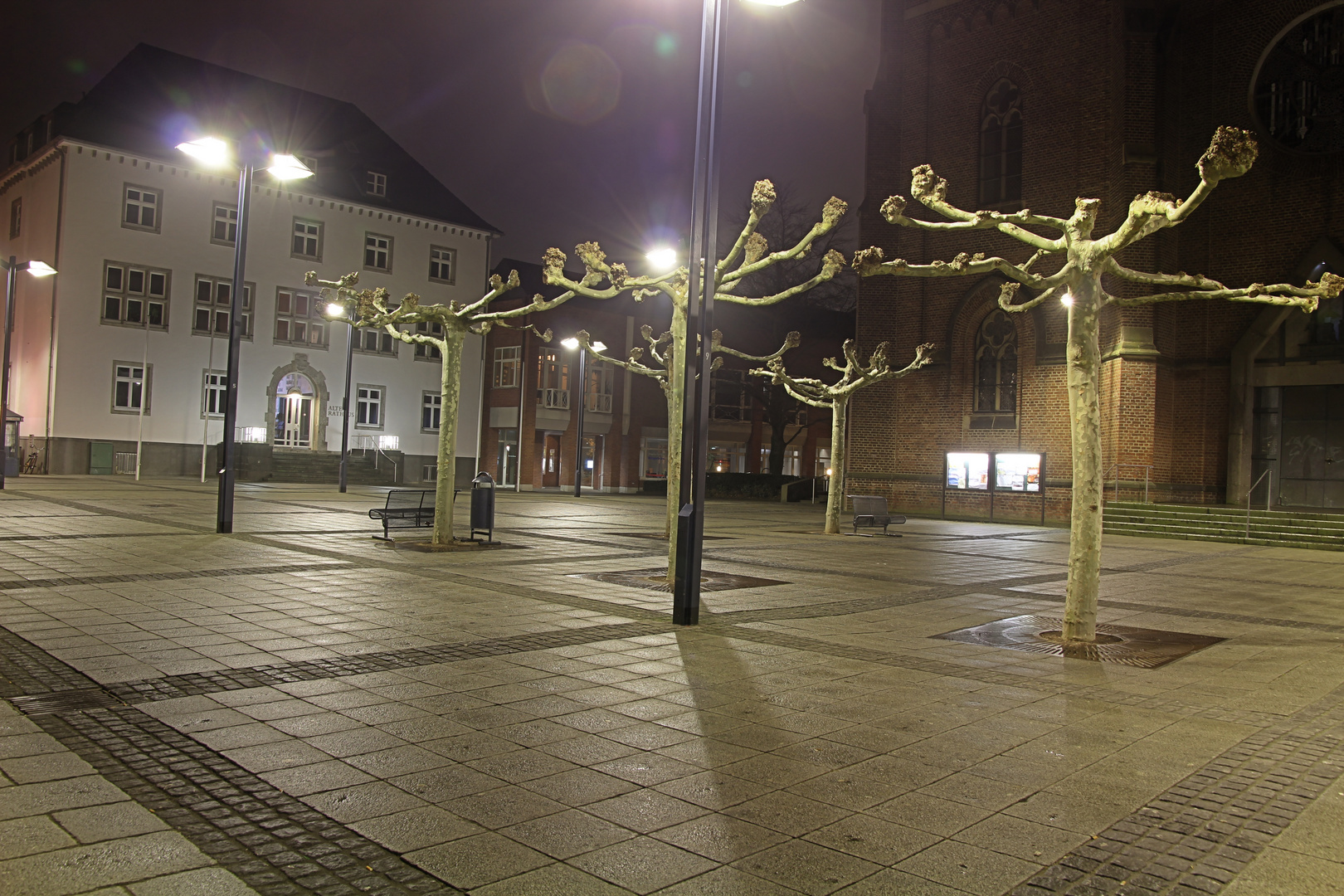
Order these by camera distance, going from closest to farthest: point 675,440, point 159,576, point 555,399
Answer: point 159,576 → point 675,440 → point 555,399

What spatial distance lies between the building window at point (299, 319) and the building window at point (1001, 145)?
28.4 metres

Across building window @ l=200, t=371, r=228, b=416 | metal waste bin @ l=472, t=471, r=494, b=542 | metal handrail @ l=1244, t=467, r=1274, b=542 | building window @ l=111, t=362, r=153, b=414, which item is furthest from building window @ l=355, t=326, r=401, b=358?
metal handrail @ l=1244, t=467, r=1274, b=542

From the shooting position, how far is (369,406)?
46.5m

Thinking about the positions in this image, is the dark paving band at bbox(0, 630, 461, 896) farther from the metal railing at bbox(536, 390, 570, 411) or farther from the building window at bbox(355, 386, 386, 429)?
the metal railing at bbox(536, 390, 570, 411)

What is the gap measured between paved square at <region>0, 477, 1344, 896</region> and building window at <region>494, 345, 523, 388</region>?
40.4m

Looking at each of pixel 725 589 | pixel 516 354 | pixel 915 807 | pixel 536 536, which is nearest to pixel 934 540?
pixel 536 536

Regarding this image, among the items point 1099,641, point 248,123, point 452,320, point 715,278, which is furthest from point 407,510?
point 248,123

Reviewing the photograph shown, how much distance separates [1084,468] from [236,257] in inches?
549

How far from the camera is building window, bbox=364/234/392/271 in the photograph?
46812 millimetres

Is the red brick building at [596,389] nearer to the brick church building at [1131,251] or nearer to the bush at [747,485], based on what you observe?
the bush at [747,485]

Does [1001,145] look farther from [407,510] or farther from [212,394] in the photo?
[212,394]

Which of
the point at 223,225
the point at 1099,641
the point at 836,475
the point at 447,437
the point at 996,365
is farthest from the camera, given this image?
the point at 223,225

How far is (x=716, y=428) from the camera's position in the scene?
58938mm

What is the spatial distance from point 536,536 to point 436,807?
46.4ft
